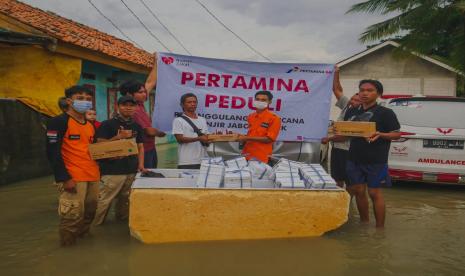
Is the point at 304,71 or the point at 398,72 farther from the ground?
the point at 398,72

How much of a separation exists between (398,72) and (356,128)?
56.7 feet

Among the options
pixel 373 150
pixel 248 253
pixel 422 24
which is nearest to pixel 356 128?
pixel 373 150

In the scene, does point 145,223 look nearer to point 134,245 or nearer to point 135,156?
point 134,245

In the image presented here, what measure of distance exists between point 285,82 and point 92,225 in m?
3.02

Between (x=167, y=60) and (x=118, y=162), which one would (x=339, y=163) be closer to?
(x=167, y=60)

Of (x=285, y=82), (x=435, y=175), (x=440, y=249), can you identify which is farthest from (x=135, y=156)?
(x=435, y=175)

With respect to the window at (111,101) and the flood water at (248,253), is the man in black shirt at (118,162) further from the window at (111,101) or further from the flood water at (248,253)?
the window at (111,101)

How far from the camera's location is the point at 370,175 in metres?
4.97

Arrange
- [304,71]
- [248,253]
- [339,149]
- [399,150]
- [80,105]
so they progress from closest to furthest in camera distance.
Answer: [248,253], [80,105], [339,149], [304,71], [399,150]

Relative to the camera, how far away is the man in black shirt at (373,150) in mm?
4867

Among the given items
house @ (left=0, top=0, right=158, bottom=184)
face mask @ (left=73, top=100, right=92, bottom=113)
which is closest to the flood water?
face mask @ (left=73, top=100, right=92, bottom=113)

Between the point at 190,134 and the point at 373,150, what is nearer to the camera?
the point at 373,150

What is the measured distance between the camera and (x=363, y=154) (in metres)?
4.98

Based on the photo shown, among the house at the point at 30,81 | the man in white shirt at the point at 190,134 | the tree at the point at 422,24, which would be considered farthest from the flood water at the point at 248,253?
the tree at the point at 422,24
